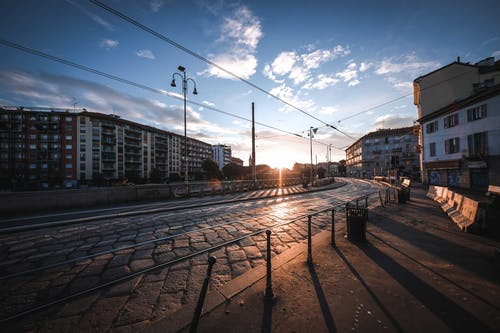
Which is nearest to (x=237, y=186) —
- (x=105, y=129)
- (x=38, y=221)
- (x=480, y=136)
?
(x=38, y=221)

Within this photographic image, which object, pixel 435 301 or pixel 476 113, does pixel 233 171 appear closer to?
pixel 476 113

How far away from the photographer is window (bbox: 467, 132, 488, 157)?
1625cm

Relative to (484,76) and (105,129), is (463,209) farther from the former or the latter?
(105,129)

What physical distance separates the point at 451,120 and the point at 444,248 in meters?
24.9

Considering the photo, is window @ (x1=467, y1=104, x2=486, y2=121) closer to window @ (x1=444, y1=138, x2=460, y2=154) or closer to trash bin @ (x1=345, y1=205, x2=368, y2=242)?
window @ (x1=444, y1=138, x2=460, y2=154)

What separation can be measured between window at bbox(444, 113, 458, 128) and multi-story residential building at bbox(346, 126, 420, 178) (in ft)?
85.2

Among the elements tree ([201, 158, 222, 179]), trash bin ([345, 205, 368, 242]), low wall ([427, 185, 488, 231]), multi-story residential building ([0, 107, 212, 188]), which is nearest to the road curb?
trash bin ([345, 205, 368, 242])

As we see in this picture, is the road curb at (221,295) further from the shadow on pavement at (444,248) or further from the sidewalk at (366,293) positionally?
the shadow on pavement at (444,248)

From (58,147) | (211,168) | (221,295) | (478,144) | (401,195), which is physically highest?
(58,147)

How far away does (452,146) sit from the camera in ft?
64.2

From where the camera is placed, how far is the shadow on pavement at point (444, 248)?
Answer: 3.49 m

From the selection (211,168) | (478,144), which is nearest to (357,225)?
(478,144)

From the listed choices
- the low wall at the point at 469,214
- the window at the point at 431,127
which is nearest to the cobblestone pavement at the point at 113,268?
the low wall at the point at 469,214

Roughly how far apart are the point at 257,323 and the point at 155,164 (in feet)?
225
